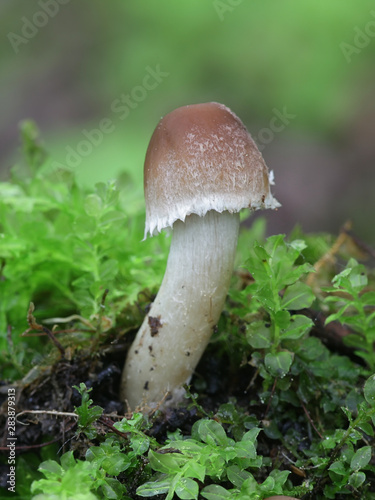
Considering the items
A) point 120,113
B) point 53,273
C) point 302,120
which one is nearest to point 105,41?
point 120,113

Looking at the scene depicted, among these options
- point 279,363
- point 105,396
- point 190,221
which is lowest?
point 105,396

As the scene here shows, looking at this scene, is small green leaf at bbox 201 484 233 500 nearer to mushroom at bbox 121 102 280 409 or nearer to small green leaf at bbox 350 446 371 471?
small green leaf at bbox 350 446 371 471

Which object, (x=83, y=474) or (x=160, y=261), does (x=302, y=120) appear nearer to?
(x=160, y=261)

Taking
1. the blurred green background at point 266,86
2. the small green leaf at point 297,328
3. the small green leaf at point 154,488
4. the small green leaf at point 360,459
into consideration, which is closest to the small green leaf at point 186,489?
the small green leaf at point 154,488

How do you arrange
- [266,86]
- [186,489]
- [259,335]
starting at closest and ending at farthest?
[186,489], [259,335], [266,86]

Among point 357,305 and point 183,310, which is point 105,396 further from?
point 357,305

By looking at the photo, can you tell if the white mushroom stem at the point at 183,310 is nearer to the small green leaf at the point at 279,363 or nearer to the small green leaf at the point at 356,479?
the small green leaf at the point at 279,363

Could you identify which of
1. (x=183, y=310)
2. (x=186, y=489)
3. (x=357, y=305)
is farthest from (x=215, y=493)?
(x=357, y=305)
